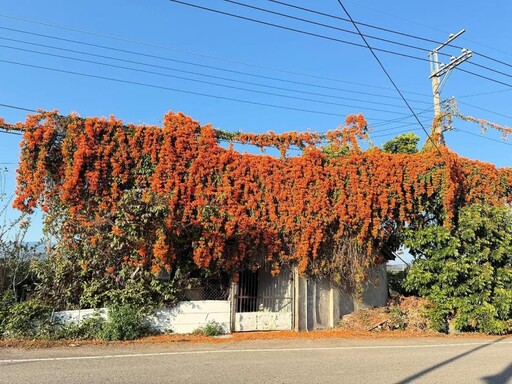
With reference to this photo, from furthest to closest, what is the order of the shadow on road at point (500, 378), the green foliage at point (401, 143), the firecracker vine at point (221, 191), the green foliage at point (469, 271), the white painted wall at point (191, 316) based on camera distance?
the green foliage at point (401, 143)
the green foliage at point (469, 271)
the firecracker vine at point (221, 191)
the white painted wall at point (191, 316)
the shadow on road at point (500, 378)

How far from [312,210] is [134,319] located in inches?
250

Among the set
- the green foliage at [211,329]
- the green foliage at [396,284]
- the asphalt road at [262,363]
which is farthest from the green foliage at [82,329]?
the green foliage at [396,284]

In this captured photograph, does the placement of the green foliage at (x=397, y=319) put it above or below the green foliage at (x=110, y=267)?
below

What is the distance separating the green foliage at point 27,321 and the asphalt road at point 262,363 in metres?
1.18

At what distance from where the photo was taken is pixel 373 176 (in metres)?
14.5

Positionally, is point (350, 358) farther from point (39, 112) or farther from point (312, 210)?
point (39, 112)

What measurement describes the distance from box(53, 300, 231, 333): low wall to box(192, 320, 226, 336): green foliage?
0.28 feet

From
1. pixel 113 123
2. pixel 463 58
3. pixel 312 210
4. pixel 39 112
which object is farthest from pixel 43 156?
pixel 463 58

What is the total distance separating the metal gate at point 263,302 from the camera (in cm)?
1272

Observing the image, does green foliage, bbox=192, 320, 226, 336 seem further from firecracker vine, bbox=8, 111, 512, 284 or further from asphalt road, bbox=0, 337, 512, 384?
firecracker vine, bbox=8, 111, 512, 284

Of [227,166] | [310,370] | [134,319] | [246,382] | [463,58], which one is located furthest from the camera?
[463,58]

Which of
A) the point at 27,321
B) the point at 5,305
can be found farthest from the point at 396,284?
the point at 5,305

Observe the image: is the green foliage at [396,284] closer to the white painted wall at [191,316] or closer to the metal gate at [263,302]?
the metal gate at [263,302]

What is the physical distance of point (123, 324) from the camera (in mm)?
10609
